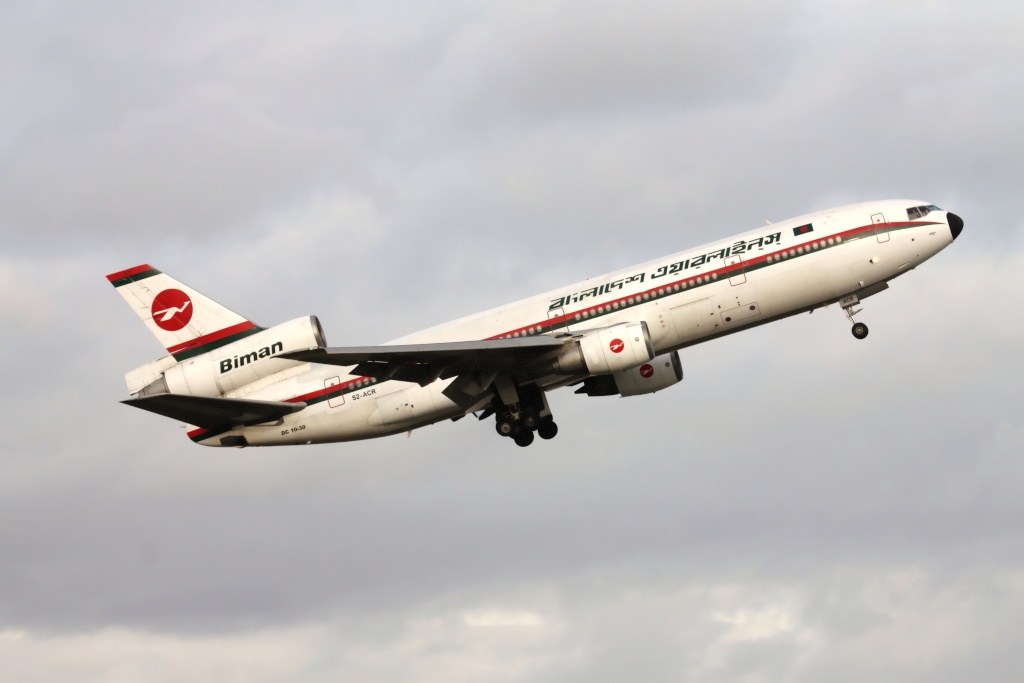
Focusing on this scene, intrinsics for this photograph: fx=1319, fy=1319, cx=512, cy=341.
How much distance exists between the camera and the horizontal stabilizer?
4881 cm

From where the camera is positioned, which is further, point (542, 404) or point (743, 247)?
point (542, 404)

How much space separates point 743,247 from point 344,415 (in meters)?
16.6

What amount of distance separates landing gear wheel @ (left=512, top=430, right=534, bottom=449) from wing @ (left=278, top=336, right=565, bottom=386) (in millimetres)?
3874

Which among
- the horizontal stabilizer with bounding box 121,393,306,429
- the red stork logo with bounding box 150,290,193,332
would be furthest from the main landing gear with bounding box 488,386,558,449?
the red stork logo with bounding box 150,290,193,332

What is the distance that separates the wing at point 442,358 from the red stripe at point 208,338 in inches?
317

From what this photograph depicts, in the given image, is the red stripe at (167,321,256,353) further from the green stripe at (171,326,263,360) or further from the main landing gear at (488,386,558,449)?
the main landing gear at (488,386,558,449)

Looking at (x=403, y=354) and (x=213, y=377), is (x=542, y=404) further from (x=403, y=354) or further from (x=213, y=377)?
Result: (x=213, y=377)

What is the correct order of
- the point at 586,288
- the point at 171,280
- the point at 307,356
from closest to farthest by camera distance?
1. the point at 307,356
2. the point at 586,288
3. the point at 171,280

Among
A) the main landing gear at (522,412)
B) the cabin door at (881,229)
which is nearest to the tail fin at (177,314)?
the main landing gear at (522,412)

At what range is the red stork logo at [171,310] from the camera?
53656 mm

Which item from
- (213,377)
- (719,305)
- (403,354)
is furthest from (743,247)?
(213,377)

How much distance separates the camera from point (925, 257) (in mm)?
48469

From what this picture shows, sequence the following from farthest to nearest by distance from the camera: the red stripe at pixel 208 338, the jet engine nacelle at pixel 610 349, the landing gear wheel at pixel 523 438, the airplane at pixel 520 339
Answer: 1. the red stripe at pixel 208 338
2. the landing gear wheel at pixel 523 438
3. the airplane at pixel 520 339
4. the jet engine nacelle at pixel 610 349

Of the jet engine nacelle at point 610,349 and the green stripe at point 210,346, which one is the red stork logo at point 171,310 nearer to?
the green stripe at point 210,346
